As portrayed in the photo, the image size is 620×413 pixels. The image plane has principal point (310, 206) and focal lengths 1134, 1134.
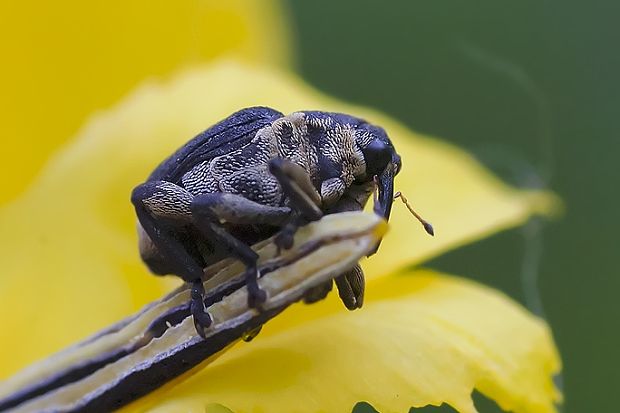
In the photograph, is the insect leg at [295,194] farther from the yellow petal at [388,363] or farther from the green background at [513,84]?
the green background at [513,84]

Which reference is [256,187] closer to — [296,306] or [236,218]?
[236,218]

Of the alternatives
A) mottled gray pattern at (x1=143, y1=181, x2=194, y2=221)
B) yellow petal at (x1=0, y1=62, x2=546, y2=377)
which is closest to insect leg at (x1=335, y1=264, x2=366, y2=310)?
mottled gray pattern at (x1=143, y1=181, x2=194, y2=221)

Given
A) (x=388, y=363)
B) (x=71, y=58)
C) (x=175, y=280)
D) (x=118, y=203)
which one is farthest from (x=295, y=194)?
(x=71, y=58)

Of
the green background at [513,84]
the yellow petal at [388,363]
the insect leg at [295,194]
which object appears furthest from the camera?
the green background at [513,84]

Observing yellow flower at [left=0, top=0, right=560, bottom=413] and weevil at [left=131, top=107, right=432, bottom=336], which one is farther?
yellow flower at [left=0, top=0, right=560, bottom=413]

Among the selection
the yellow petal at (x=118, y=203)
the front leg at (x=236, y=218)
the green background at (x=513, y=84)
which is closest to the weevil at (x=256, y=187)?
the front leg at (x=236, y=218)

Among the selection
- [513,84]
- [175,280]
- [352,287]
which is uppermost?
[352,287]

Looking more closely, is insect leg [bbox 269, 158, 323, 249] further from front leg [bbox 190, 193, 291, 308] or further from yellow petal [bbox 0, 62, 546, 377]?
yellow petal [bbox 0, 62, 546, 377]
